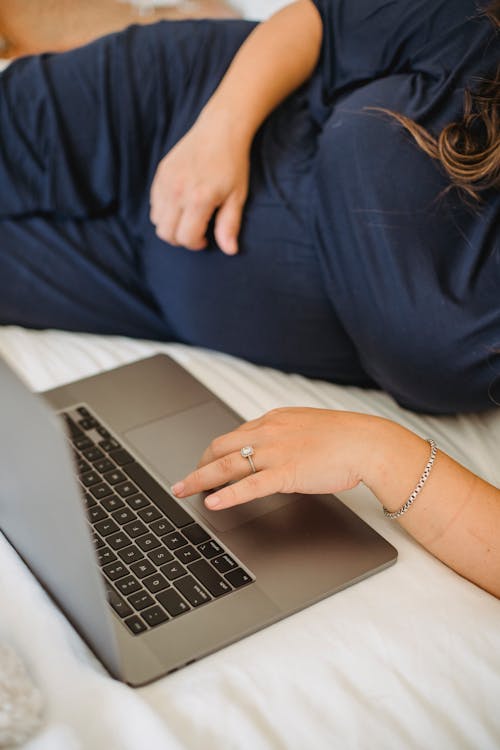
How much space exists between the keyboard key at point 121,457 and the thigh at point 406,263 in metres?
0.27

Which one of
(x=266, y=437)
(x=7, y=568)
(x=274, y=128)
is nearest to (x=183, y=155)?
(x=274, y=128)

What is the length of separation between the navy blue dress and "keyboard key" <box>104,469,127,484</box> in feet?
0.85

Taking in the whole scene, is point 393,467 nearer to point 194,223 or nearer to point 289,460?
point 289,460

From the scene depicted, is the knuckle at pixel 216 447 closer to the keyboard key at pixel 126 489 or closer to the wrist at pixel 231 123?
the keyboard key at pixel 126 489

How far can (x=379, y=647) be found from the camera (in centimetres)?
65

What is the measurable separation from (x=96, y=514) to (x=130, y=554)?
59 mm

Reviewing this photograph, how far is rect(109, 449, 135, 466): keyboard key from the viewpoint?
0.79 meters

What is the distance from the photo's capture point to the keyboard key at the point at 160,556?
67cm

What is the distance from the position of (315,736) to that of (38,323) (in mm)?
616

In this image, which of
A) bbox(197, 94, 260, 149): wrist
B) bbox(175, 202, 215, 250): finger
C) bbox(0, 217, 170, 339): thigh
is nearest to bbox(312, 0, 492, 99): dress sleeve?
bbox(197, 94, 260, 149): wrist

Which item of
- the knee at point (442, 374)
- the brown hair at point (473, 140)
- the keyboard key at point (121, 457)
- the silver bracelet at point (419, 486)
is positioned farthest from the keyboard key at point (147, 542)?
the brown hair at point (473, 140)

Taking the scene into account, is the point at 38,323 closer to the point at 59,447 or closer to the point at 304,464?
the point at 304,464

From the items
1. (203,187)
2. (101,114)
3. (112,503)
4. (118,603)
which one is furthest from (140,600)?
(101,114)

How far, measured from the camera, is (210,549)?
690 mm
